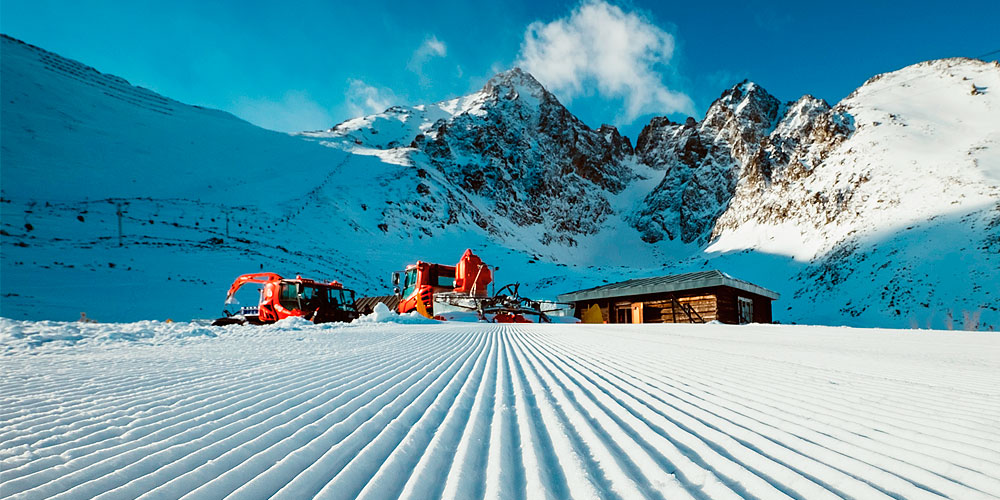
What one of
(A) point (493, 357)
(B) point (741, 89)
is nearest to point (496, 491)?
(A) point (493, 357)

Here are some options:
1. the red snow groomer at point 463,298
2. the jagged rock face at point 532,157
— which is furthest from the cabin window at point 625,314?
the jagged rock face at point 532,157

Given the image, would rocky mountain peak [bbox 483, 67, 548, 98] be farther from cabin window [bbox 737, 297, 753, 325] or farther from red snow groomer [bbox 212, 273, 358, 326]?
red snow groomer [bbox 212, 273, 358, 326]

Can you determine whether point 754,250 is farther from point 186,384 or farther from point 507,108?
point 507,108

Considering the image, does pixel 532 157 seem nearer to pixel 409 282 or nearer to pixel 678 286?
pixel 409 282

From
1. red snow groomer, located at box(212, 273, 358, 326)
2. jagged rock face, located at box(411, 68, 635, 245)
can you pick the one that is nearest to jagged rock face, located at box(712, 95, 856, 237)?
jagged rock face, located at box(411, 68, 635, 245)

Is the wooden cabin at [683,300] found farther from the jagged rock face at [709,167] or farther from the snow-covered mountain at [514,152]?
the jagged rock face at [709,167]

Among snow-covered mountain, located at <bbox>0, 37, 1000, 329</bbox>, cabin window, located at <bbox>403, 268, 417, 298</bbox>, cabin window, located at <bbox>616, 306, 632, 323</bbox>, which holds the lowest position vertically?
cabin window, located at <bbox>616, 306, 632, 323</bbox>
